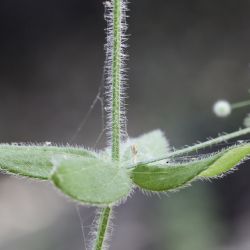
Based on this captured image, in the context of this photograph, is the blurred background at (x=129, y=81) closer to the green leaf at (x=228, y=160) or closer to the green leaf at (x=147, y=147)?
the green leaf at (x=147, y=147)

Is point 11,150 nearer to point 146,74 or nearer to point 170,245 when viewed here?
point 170,245

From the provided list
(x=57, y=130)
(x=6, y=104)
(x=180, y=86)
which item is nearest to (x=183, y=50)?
(x=180, y=86)

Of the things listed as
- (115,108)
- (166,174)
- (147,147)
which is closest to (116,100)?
(115,108)

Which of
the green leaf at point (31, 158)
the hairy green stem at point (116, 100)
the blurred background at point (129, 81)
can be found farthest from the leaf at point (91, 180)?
the blurred background at point (129, 81)

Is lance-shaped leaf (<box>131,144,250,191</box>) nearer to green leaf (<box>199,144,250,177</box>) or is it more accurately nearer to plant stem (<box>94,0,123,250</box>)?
green leaf (<box>199,144,250,177</box>)

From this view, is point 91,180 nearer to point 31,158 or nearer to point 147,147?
→ point 31,158
